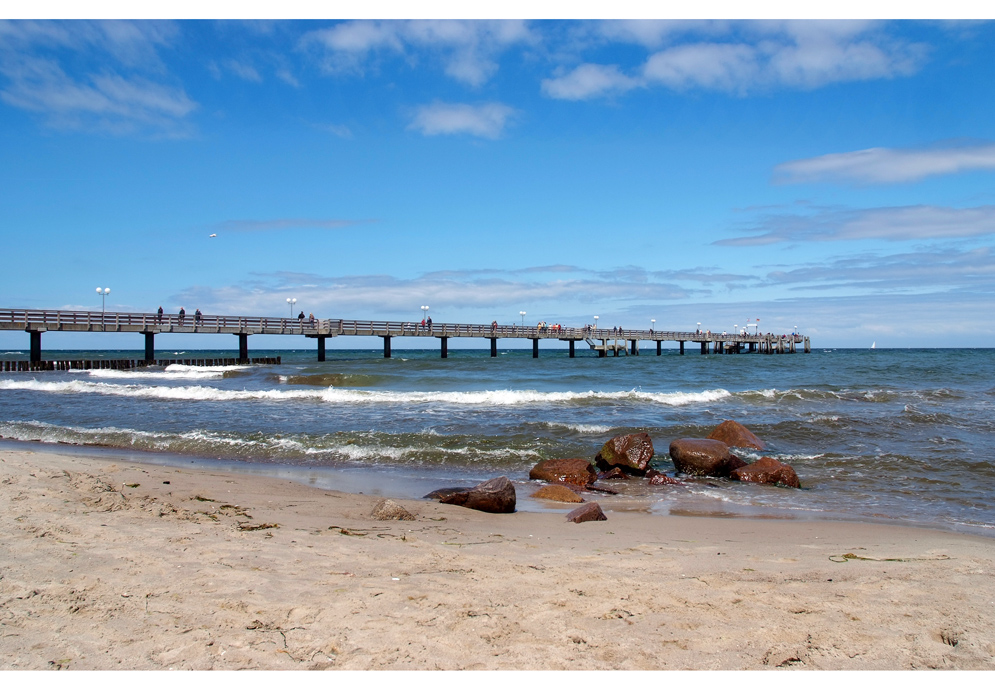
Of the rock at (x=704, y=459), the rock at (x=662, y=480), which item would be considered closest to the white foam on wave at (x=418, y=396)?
the rock at (x=704, y=459)

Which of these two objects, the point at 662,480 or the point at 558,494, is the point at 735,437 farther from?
the point at 558,494

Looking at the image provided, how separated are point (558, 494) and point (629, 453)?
2670mm

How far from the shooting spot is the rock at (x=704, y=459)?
11203 mm

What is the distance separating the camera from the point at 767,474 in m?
10.7

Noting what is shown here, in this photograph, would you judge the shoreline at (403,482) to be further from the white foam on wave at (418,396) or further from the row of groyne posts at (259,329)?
the row of groyne posts at (259,329)

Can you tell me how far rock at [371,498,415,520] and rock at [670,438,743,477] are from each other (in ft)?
19.5

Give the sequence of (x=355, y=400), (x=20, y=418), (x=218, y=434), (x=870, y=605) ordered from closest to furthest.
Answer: (x=870, y=605), (x=218, y=434), (x=20, y=418), (x=355, y=400)

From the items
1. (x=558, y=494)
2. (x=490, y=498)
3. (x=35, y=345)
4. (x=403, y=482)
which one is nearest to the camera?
(x=490, y=498)

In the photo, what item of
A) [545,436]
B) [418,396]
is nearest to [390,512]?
[545,436]

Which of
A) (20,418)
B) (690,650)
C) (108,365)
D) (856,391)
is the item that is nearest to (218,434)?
(20,418)

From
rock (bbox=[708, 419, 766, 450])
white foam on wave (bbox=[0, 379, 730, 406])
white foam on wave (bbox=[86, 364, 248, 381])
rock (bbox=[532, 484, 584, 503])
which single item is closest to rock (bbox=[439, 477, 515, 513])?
rock (bbox=[532, 484, 584, 503])

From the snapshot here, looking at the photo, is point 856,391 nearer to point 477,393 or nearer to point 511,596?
point 477,393

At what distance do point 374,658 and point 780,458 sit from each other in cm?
1117

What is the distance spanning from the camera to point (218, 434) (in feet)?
47.2
